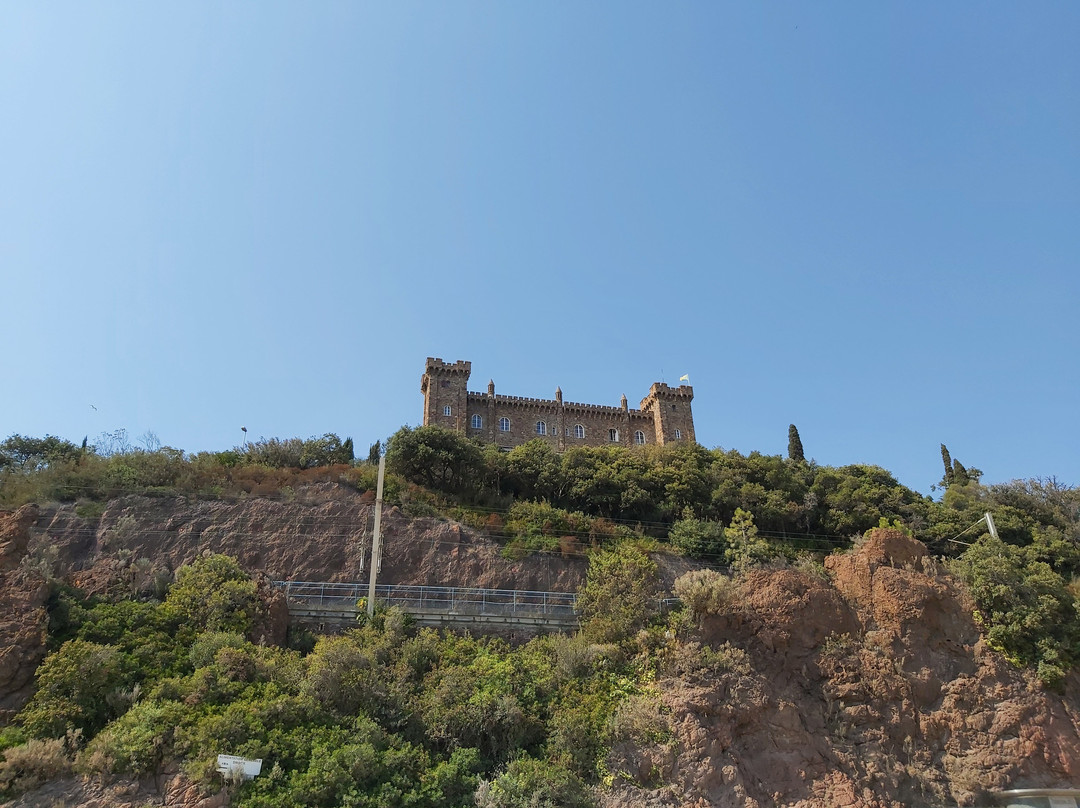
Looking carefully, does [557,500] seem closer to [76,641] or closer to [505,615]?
[505,615]

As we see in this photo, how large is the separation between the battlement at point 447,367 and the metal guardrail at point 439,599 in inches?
1190

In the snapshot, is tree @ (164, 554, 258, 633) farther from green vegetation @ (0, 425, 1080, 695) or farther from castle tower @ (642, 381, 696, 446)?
castle tower @ (642, 381, 696, 446)

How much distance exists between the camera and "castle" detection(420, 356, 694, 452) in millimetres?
55719

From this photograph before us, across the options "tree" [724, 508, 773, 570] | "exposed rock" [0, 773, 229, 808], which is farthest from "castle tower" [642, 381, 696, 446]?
"exposed rock" [0, 773, 229, 808]

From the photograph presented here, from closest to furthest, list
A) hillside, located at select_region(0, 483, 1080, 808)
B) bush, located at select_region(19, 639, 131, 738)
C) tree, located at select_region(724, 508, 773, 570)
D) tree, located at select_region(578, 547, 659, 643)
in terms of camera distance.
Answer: bush, located at select_region(19, 639, 131, 738)
hillside, located at select_region(0, 483, 1080, 808)
tree, located at select_region(578, 547, 659, 643)
tree, located at select_region(724, 508, 773, 570)

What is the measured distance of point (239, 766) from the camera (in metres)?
16.5

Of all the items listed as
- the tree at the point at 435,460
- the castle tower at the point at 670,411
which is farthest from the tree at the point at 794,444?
the tree at the point at 435,460

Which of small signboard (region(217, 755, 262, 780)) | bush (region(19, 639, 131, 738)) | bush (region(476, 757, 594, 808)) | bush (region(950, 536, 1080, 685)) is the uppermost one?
bush (region(950, 536, 1080, 685))

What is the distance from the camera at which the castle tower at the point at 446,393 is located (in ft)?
181

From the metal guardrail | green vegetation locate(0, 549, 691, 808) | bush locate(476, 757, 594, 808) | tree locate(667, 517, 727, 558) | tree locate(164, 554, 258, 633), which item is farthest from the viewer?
tree locate(667, 517, 727, 558)

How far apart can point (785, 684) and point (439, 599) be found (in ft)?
35.7

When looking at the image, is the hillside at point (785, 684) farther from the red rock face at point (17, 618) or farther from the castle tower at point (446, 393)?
the castle tower at point (446, 393)

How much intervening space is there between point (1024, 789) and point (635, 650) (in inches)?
399

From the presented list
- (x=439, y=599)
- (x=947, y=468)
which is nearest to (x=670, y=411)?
(x=947, y=468)
